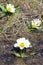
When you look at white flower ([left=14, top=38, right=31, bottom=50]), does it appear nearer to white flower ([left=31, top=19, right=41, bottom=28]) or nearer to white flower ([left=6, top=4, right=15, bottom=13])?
white flower ([left=31, top=19, right=41, bottom=28])

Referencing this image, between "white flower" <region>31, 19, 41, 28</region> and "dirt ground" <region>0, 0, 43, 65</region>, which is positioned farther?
"white flower" <region>31, 19, 41, 28</region>

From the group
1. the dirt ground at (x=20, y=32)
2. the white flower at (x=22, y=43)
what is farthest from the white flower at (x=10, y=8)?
the white flower at (x=22, y=43)

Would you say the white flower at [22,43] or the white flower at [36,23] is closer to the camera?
the white flower at [22,43]

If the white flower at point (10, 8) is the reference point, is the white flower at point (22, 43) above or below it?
below

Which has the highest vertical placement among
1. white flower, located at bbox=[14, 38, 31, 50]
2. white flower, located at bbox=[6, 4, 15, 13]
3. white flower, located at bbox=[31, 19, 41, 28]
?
white flower, located at bbox=[6, 4, 15, 13]

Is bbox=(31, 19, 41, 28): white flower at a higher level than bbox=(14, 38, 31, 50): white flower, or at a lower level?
higher

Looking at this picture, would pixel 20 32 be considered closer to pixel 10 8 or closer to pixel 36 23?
pixel 36 23

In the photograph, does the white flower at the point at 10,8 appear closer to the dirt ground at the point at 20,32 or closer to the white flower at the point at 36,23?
the dirt ground at the point at 20,32

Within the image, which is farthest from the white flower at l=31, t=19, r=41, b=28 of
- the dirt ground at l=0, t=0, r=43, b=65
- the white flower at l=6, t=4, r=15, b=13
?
the white flower at l=6, t=4, r=15, b=13

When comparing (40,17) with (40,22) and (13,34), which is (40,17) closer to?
(40,22)
